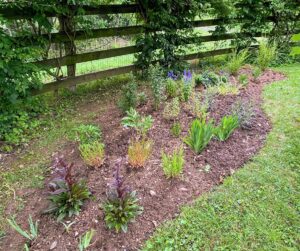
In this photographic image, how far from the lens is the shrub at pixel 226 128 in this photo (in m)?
3.43

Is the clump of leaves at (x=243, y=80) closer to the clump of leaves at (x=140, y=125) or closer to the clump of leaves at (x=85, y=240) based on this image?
the clump of leaves at (x=140, y=125)

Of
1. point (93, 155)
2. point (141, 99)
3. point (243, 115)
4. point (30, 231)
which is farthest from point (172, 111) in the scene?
point (30, 231)

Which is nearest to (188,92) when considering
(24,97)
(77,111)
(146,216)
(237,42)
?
(77,111)

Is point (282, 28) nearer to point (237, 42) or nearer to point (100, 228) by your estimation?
point (237, 42)

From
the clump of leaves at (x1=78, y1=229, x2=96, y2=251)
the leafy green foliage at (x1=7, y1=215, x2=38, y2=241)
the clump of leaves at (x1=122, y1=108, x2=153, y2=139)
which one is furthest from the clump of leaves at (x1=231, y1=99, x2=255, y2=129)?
the leafy green foliage at (x1=7, y1=215, x2=38, y2=241)

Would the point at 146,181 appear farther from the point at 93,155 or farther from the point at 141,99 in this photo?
the point at 141,99

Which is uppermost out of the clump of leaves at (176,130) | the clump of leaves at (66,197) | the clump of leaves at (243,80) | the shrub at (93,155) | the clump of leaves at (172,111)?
the clump of leaves at (243,80)

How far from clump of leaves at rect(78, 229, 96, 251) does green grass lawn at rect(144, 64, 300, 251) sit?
0.49 m

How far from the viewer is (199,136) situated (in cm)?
320

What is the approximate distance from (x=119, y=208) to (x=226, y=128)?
5.87 feet

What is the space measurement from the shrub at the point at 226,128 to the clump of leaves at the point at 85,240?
1966mm

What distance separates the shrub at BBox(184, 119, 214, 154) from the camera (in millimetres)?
3199

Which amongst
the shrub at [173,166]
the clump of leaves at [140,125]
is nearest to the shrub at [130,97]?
the clump of leaves at [140,125]

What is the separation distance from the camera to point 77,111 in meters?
4.64
